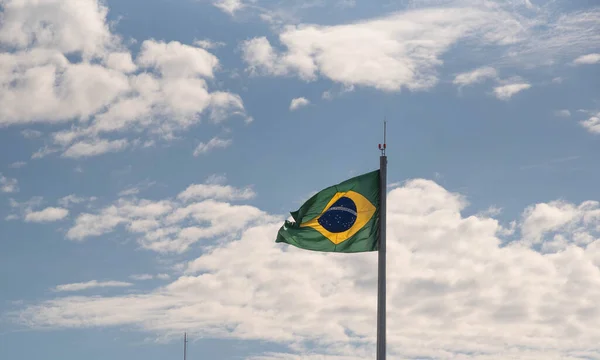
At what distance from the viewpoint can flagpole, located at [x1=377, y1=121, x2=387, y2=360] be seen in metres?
40.2

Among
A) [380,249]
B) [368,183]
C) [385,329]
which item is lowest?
[385,329]

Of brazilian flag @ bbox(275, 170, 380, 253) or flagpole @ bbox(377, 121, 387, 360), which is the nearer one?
flagpole @ bbox(377, 121, 387, 360)

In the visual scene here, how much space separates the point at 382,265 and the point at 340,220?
3971 mm

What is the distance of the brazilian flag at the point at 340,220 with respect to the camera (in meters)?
43.7

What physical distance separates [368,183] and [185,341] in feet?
195

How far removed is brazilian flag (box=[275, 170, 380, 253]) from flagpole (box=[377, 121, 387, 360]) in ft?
2.79

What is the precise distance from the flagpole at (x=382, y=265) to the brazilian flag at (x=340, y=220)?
85 centimetres

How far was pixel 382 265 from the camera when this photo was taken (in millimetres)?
41469

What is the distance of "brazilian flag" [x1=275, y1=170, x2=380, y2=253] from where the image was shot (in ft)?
143

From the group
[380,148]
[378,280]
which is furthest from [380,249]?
[380,148]

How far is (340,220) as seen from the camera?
4453 cm

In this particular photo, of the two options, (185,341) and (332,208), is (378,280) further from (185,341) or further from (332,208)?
(185,341)

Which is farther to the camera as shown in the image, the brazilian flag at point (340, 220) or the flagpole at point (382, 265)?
the brazilian flag at point (340, 220)

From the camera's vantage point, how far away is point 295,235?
46.0 metres
